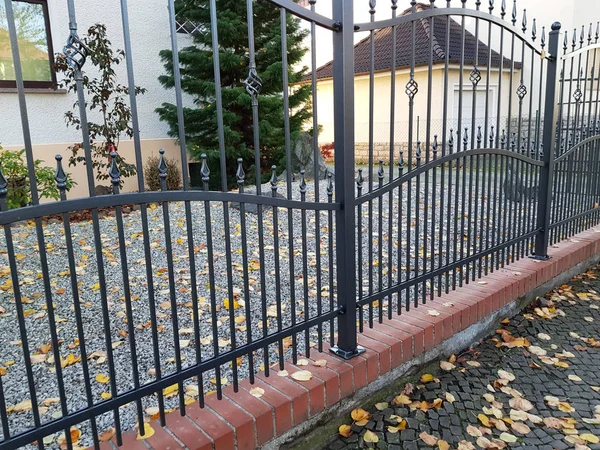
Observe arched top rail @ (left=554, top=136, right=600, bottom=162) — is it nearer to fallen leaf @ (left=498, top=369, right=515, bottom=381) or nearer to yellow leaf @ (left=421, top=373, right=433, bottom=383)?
fallen leaf @ (left=498, top=369, right=515, bottom=381)

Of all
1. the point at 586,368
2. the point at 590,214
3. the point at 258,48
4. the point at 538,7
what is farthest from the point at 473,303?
the point at 538,7

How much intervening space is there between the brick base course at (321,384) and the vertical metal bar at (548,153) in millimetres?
590

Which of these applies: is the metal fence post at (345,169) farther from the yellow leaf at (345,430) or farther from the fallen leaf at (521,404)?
the fallen leaf at (521,404)

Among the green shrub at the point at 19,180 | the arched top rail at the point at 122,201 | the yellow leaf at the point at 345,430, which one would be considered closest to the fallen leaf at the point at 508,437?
the yellow leaf at the point at 345,430

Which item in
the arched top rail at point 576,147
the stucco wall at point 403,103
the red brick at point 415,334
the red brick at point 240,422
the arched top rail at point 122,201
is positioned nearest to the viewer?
the arched top rail at point 122,201

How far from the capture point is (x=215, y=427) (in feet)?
6.01

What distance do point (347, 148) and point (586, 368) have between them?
2056mm

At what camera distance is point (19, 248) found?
4.96 metres

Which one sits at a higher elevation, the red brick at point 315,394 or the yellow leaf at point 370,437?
the red brick at point 315,394

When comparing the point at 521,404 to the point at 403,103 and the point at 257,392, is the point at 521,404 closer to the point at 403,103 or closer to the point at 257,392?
the point at 257,392

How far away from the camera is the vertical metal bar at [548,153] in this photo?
374 cm

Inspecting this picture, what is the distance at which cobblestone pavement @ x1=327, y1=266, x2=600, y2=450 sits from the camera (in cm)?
219

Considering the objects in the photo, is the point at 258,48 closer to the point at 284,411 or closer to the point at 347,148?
the point at 347,148

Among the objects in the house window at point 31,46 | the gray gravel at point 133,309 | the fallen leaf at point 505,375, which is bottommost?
the fallen leaf at point 505,375
